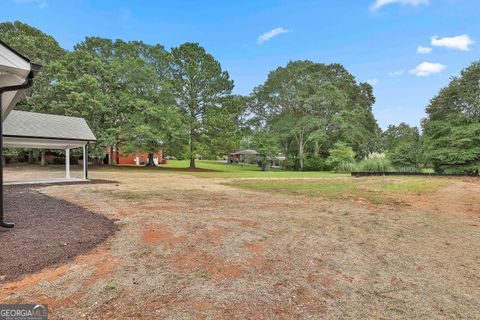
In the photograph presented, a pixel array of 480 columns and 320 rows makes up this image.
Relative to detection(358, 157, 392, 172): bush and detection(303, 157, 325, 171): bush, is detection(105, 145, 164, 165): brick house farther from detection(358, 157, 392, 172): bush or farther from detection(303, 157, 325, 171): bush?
detection(358, 157, 392, 172): bush

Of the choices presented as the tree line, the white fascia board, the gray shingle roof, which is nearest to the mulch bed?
the gray shingle roof

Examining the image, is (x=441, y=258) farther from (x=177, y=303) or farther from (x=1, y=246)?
(x=1, y=246)

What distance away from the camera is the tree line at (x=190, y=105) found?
21.4m

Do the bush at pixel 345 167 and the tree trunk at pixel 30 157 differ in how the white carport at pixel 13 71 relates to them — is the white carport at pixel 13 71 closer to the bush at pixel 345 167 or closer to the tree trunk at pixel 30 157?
the bush at pixel 345 167

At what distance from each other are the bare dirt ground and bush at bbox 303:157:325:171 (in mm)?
25732

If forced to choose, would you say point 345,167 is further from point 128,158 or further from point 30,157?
point 30,157

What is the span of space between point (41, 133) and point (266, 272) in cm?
1360

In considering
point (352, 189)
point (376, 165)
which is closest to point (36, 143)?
point (352, 189)

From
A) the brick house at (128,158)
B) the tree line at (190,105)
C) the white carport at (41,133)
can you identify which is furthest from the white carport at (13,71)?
the brick house at (128,158)

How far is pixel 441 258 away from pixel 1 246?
248 inches

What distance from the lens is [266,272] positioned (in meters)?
3.09

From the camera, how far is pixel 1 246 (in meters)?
3.55

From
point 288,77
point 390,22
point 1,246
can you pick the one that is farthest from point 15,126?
point 288,77

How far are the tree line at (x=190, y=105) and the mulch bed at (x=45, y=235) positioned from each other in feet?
57.7
